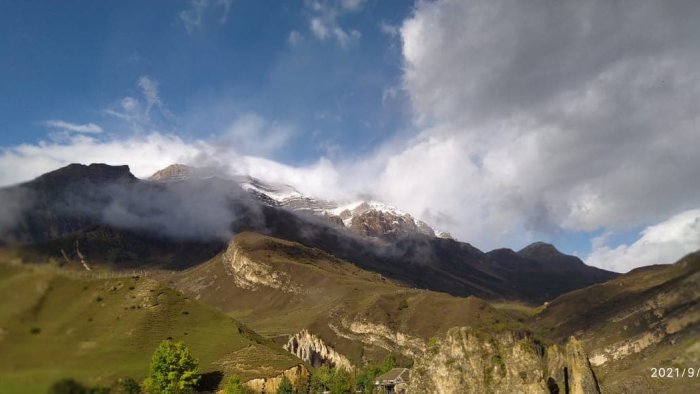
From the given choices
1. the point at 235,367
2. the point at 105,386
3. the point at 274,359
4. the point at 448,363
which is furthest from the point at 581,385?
the point at 274,359

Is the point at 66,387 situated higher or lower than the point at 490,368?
higher

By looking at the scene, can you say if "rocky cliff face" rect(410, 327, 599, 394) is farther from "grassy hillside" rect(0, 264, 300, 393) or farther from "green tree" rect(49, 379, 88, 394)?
"green tree" rect(49, 379, 88, 394)

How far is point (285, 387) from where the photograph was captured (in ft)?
513

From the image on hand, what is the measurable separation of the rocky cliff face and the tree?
8781 centimetres

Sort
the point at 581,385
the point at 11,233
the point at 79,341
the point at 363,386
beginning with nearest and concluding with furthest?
the point at 79,341 → the point at 11,233 → the point at 581,385 → the point at 363,386

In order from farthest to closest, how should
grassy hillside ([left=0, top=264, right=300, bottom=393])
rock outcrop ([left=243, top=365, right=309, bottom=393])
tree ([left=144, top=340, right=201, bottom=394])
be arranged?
1. rock outcrop ([left=243, top=365, right=309, bottom=393])
2. tree ([left=144, top=340, right=201, bottom=394])
3. grassy hillside ([left=0, top=264, right=300, bottom=393])

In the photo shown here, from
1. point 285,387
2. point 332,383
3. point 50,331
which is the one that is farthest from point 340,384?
point 50,331

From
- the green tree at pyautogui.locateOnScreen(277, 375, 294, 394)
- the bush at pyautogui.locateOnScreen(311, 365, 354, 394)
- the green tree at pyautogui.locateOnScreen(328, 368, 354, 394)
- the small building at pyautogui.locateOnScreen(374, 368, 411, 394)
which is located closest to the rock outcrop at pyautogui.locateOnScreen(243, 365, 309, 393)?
the green tree at pyautogui.locateOnScreen(277, 375, 294, 394)

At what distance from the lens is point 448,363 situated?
5850cm

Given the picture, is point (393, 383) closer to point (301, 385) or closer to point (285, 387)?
point (301, 385)

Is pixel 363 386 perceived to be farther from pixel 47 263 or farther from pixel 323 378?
pixel 47 263

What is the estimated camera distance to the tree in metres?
128

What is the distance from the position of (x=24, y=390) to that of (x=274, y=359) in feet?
569

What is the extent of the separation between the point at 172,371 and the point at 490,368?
4025 inches
